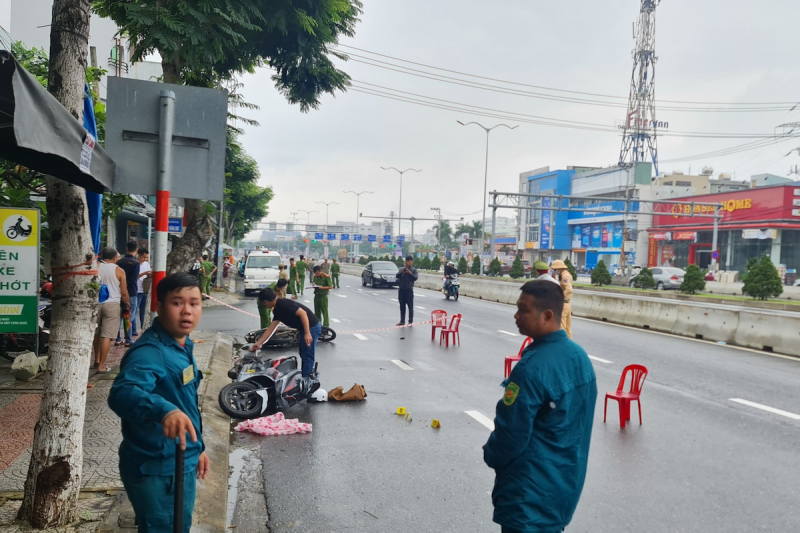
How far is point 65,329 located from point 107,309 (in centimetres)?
562

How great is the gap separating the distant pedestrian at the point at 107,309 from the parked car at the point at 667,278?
36.3 metres

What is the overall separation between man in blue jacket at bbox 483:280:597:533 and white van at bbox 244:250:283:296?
83.4ft

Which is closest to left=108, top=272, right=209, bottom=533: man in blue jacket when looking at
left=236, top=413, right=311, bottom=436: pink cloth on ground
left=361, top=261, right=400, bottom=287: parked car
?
left=236, top=413, right=311, bottom=436: pink cloth on ground

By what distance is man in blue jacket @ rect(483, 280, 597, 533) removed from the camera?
104 inches

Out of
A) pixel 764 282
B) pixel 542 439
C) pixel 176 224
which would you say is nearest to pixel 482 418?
pixel 542 439

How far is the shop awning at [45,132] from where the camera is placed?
2.82 metres

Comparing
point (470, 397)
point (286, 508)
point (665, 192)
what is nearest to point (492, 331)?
point (470, 397)

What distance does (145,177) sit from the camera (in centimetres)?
425

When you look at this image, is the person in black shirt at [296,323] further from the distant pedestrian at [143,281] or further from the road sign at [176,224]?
the road sign at [176,224]

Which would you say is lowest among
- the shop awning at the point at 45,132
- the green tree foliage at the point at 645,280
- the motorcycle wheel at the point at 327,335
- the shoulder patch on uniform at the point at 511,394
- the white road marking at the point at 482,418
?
the white road marking at the point at 482,418

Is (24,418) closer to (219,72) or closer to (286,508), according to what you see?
(286,508)

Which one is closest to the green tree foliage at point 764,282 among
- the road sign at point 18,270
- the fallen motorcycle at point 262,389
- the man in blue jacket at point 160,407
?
the fallen motorcycle at point 262,389

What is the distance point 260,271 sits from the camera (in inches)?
1119

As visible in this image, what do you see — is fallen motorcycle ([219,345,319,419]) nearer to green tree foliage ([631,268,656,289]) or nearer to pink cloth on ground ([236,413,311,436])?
pink cloth on ground ([236,413,311,436])
